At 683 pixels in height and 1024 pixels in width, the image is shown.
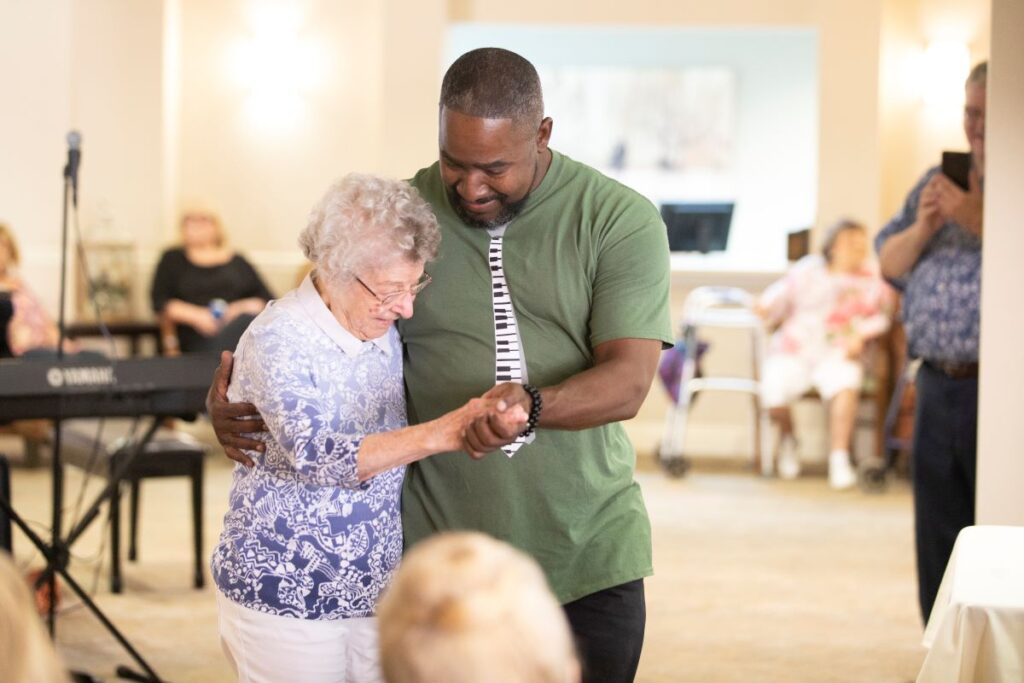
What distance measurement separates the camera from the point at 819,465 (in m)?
8.55

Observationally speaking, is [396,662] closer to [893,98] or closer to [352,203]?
[352,203]

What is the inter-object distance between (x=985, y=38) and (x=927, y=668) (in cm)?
714

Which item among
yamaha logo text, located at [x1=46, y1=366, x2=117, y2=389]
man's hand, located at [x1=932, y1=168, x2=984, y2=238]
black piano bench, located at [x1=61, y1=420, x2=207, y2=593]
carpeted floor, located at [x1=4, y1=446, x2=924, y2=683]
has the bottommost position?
carpeted floor, located at [x1=4, y1=446, x2=924, y2=683]

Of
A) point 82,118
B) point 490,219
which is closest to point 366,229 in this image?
point 490,219

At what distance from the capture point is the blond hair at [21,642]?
4.25 ft

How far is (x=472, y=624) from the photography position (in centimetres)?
125

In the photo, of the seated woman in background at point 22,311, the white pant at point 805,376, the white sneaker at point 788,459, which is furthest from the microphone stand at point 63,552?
the white sneaker at point 788,459

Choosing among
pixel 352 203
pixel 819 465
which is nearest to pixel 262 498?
pixel 352 203

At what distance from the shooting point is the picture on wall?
9648 millimetres

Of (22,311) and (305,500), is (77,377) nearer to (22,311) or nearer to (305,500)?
(305,500)

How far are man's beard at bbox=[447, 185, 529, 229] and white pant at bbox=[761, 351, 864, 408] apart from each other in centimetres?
578

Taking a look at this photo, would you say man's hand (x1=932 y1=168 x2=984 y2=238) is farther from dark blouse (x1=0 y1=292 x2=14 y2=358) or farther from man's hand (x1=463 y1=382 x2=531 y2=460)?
dark blouse (x1=0 y1=292 x2=14 y2=358)

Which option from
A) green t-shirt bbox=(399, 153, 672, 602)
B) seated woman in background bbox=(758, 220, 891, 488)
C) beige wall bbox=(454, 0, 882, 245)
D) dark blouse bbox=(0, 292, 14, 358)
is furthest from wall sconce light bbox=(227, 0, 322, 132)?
green t-shirt bbox=(399, 153, 672, 602)

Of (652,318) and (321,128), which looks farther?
(321,128)
